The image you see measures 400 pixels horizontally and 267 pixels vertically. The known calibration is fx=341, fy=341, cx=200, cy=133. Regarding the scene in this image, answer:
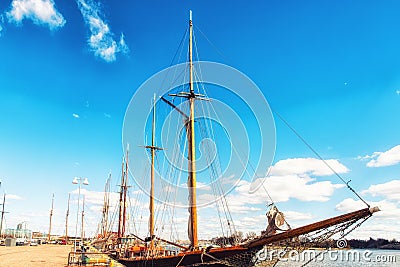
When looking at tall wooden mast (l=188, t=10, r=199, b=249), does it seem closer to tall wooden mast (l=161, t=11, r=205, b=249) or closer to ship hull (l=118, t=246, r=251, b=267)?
tall wooden mast (l=161, t=11, r=205, b=249)

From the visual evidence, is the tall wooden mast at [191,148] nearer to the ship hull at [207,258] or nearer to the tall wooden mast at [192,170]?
the tall wooden mast at [192,170]

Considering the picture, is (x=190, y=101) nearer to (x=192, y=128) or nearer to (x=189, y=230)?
(x=192, y=128)

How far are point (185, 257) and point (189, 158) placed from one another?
828 centimetres

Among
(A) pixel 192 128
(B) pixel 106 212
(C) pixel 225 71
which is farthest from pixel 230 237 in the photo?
(B) pixel 106 212

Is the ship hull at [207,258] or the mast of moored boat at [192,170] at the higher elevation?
the mast of moored boat at [192,170]

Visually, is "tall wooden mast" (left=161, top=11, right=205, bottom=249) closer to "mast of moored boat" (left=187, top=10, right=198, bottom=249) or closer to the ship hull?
"mast of moored boat" (left=187, top=10, right=198, bottom=249)

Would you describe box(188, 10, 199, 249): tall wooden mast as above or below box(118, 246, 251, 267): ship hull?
above

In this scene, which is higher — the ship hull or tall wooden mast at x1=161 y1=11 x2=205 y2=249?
tall wooden mast at x1=161 y1=11 x2=205 y2=249

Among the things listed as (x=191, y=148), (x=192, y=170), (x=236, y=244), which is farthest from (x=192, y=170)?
(x=236, y=244)

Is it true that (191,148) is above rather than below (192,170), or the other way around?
above

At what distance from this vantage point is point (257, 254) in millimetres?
23266

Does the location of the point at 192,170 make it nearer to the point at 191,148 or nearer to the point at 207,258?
the point at 191,148

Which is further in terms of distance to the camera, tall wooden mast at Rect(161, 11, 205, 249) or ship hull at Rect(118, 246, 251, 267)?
tall wooden mast at Rect(161, 11, 205, 249)

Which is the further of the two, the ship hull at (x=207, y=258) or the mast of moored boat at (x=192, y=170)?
the mast of moored boat at (x=192, y=170)
